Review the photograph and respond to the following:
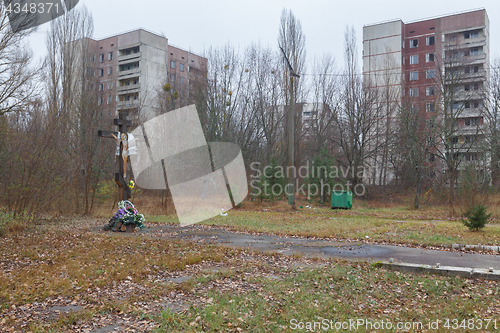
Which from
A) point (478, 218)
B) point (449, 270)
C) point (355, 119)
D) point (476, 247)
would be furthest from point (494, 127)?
point (449, 270)

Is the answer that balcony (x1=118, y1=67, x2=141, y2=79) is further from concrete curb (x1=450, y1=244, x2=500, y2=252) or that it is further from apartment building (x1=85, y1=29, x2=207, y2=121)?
concrete curb (x1=450, y1=244, x2=500, y2=252)

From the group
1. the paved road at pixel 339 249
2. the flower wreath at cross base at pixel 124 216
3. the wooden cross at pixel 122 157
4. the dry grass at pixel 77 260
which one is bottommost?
the paved road at pixel 339 249

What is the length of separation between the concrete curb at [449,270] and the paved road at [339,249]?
2.55 ft

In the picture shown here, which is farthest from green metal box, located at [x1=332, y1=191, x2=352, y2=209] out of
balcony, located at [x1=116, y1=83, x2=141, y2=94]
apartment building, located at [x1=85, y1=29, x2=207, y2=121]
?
balcony, located at [x1=116, y1=83, x2=141, y2=94]

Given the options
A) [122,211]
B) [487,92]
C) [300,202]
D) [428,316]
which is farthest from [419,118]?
[428,316]

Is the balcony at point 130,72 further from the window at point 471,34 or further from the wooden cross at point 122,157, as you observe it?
the window at point 471,34

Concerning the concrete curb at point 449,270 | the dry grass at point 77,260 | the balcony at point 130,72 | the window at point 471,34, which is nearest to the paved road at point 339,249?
the concrete curb at point 449,270

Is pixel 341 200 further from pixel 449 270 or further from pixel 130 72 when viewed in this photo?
pixel 130 72

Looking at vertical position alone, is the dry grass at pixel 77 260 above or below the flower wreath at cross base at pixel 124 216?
below

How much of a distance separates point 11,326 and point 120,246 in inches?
215

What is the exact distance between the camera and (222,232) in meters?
13.8

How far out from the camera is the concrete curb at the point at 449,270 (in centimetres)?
667

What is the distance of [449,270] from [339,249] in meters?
3.26

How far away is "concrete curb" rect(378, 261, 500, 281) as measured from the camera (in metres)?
6.67
